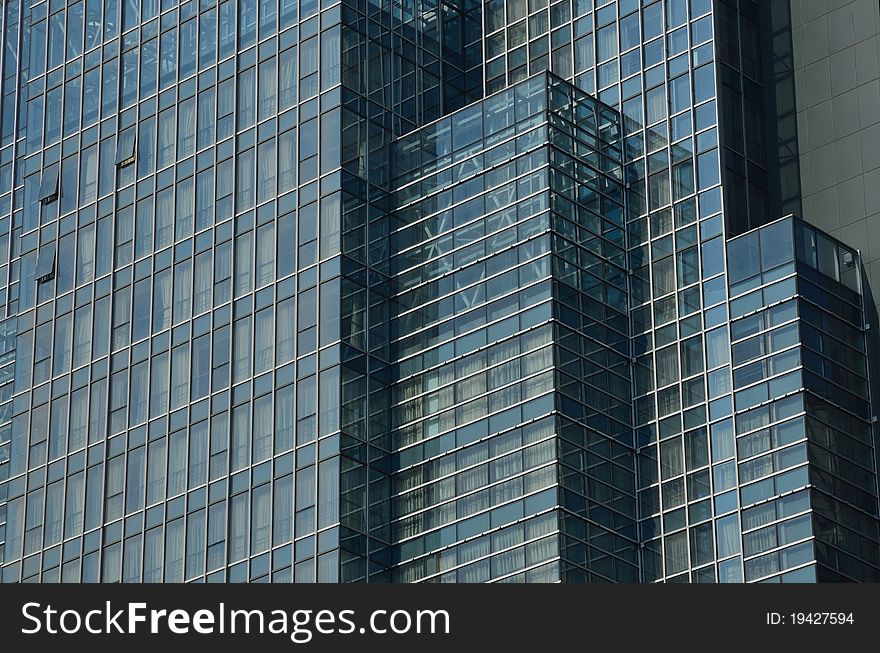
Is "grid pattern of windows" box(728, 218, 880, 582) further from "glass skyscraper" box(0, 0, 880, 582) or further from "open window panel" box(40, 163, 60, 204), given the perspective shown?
"open window panel" box(40, 163, 60, 204)

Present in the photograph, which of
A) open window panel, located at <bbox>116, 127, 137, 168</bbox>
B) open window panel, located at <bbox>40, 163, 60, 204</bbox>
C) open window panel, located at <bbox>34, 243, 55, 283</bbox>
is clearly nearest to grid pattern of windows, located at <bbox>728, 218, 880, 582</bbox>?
open window panel, located at <bbox>116, 127, 137, 168</bbox>

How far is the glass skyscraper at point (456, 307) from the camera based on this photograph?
3477 inches

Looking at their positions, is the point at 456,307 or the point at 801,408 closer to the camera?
the point at 801,408

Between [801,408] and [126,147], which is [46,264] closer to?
[126,147]

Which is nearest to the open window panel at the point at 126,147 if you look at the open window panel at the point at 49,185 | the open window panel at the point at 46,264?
the open window panel at the point at 49,185

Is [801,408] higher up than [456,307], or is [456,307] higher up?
[456,307]

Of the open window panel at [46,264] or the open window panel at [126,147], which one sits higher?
the open window panel at [126,147]

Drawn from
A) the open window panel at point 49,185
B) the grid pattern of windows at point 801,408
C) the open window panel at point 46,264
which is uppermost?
the open window panel at point 49,185

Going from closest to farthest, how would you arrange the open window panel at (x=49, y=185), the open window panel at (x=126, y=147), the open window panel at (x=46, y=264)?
the open window panel at (x=126, y=147), the open window panel at (x=46, y=264), the open window panel at (x=49, y=185)

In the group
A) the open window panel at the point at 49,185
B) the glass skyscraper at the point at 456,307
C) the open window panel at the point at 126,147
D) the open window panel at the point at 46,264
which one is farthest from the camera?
the open window panel at the point at 49,185

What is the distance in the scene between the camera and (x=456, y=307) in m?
93.9

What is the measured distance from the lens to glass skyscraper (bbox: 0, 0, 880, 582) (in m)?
88.3

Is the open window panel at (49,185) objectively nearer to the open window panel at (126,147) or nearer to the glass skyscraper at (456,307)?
the glass skyscraper at (456,307)

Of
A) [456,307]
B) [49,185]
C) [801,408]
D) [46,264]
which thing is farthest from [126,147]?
[801,408]
